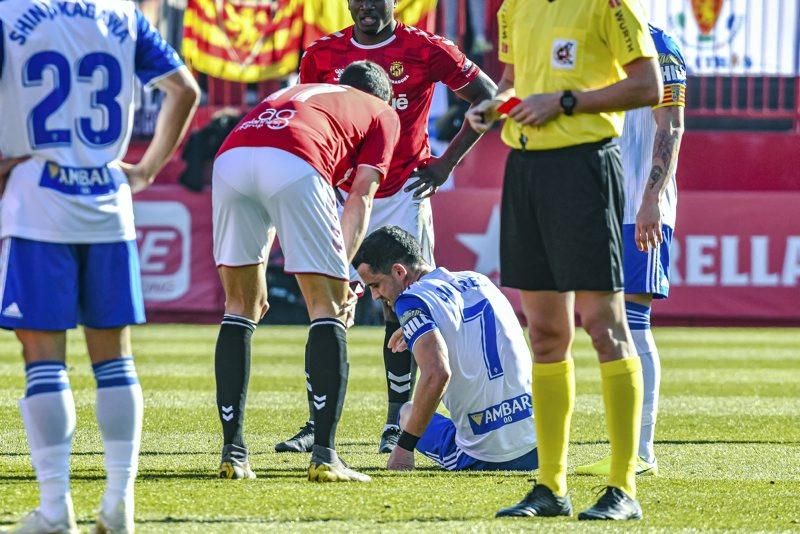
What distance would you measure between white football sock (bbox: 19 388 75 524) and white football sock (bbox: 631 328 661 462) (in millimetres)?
2745

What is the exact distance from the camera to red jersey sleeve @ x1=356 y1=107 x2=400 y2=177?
6.30 m

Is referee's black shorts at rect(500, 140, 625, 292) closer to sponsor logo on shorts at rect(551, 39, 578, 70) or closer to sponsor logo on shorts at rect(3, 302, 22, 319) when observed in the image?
sponsor logo on shorts at rect(551, 39, 578, 70)

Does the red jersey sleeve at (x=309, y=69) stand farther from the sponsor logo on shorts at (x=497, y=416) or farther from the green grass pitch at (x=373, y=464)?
the sponsor logo on shorts at (x=497, y=416)

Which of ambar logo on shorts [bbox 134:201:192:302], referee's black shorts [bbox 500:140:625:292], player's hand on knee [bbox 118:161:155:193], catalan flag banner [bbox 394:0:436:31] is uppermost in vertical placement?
catalan flag banner [bbox 394:0:436:31]

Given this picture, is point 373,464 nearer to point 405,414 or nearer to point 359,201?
point 405,414

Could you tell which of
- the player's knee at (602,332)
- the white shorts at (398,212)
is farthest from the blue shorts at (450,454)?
the player's knee at (602,332)

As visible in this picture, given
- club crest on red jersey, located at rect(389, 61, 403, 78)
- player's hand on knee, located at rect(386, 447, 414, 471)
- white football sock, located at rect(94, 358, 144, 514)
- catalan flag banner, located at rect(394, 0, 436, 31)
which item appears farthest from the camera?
catalan flag banner, located at rect(394, 0, 436, 31)

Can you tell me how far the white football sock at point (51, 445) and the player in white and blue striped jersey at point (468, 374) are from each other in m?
2.06

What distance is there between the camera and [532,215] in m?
5.16

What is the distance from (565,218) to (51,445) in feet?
5.76

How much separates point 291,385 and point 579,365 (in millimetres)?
3170

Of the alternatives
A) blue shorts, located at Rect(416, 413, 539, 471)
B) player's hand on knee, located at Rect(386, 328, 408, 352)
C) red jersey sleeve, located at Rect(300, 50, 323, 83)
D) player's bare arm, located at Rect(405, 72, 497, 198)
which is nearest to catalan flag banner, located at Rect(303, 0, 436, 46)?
red jersey sleeve, located at Rect(300, 50, 323, 83)

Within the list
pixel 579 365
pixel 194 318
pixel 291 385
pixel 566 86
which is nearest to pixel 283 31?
pixel 194 318

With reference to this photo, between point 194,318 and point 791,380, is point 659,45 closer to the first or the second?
point 791,380
